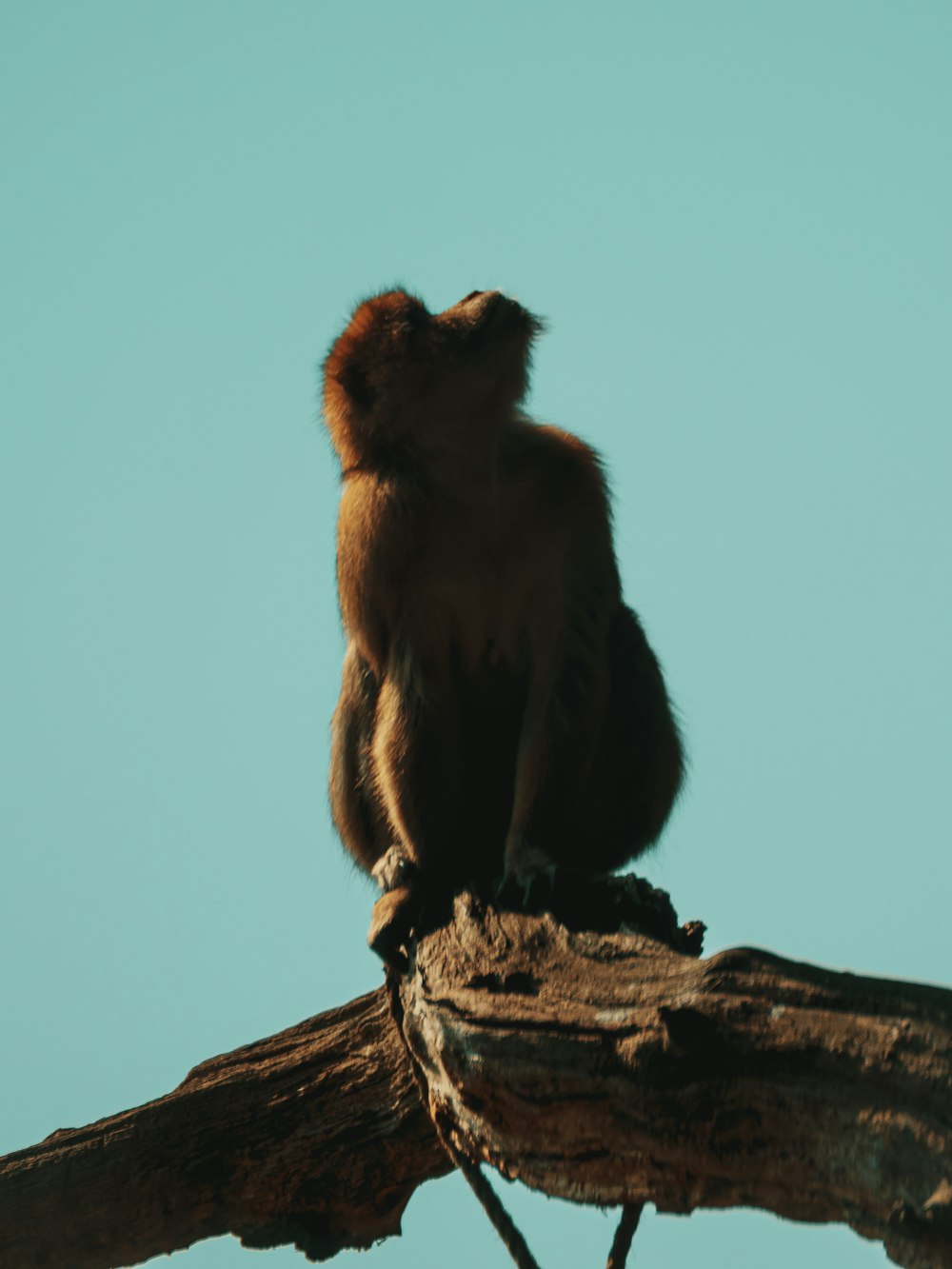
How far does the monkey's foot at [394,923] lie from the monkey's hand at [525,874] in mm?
341

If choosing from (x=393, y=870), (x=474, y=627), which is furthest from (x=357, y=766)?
(x=474, y=627)

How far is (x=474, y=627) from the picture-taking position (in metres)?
6.09

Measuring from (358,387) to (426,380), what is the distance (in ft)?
0.95

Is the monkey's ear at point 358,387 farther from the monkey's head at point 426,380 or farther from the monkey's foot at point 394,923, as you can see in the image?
the monkey's foot at point 394,923

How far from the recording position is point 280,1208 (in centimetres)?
522

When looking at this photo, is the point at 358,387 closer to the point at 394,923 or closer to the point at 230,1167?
the point at 394,923

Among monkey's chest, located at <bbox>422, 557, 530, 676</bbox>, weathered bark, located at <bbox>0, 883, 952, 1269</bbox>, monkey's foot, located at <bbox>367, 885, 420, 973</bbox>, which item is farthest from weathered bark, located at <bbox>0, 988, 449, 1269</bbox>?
monkey's chest, located at <bbox>422, 557, 530, 676</bbox>

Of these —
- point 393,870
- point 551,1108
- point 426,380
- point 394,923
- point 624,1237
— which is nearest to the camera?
point 551,1108

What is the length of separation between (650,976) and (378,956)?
1.81 m

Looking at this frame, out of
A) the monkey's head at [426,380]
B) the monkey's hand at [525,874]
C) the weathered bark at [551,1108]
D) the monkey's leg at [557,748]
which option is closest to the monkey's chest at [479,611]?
the monkey's leg at [557,748]

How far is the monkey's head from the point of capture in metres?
6.32

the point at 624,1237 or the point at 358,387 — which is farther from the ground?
the point at 358,387

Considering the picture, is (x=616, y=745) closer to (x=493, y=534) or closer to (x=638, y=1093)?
(x=493, y=534)

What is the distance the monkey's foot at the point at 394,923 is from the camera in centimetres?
513
